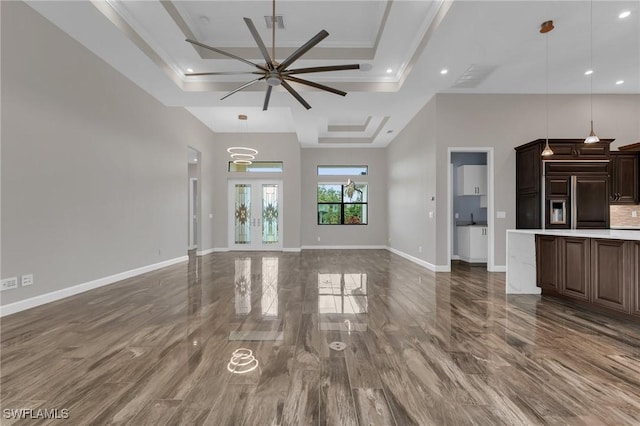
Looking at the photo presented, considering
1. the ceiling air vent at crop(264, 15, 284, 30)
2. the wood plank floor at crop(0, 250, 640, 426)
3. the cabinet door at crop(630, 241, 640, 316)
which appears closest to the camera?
the wood plank floor at crop(0, 250, 640, 426)

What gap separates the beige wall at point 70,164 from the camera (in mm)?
3391

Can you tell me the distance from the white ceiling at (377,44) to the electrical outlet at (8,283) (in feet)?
10.2

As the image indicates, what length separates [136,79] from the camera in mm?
5297

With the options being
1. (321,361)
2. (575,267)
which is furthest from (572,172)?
(321,361)

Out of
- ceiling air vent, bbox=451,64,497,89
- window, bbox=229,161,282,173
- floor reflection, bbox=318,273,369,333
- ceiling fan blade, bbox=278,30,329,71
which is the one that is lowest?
floor reflection, bbox=318,273,369,333

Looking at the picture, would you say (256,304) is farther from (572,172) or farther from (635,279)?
(572,172)

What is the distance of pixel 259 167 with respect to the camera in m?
9.83

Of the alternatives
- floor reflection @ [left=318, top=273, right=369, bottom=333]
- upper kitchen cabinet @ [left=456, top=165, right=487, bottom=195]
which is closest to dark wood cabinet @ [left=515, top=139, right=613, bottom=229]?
upper kitchen cabinet @ [left=456, top=165, right=487, bottom=195]

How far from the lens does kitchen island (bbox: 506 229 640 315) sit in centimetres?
301

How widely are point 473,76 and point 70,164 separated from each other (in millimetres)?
6504

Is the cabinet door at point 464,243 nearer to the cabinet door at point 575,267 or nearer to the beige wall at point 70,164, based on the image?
the cabinet door at point 575,267

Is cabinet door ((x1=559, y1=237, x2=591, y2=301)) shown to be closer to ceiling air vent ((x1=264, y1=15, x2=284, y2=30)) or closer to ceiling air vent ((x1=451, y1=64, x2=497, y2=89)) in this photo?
ceiling air vent ((x1=451, y1=64, x2=497, y2=89))

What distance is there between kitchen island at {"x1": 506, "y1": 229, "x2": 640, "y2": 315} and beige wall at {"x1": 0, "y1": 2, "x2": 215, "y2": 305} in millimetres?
6168

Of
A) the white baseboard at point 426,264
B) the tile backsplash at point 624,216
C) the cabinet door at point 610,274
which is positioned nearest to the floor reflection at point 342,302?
the white baseboard at point 426,264
